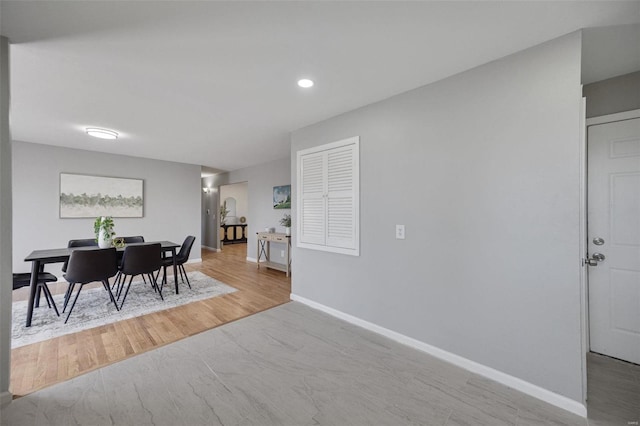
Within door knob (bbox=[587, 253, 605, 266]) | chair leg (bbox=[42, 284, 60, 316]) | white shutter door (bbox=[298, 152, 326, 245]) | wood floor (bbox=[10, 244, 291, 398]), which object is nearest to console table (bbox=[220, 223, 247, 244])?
wood floor (bbox=[10, 244, 291, 398])

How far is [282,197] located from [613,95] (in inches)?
192

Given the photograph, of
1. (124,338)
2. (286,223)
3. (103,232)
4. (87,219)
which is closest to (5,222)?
(124,338)

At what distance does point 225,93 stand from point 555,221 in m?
2.89

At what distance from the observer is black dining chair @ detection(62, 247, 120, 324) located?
2877 millimetres

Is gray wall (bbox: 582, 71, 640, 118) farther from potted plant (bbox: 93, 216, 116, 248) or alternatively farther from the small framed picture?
potted plant (bbox: 93, 216, 116, 248)

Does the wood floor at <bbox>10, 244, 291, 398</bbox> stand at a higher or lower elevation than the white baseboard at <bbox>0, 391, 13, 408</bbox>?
lower

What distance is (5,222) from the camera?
1.62 meters

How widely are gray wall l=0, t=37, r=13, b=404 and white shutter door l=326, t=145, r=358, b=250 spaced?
2.59 meters

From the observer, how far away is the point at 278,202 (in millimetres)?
5711

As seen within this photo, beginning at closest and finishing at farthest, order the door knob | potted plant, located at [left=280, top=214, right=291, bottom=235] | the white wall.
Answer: the door knob < potted plant, located at [left=280, top=214, right=291, bottom=235] < the white wall

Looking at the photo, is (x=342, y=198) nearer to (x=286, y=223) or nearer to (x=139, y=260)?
(x=286, y=223)

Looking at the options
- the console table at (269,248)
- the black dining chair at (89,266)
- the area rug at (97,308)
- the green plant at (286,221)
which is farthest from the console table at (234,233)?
the black dining chair at (89,266)

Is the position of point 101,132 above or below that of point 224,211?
above

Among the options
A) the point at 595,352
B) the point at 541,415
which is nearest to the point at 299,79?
the point at 541,415
